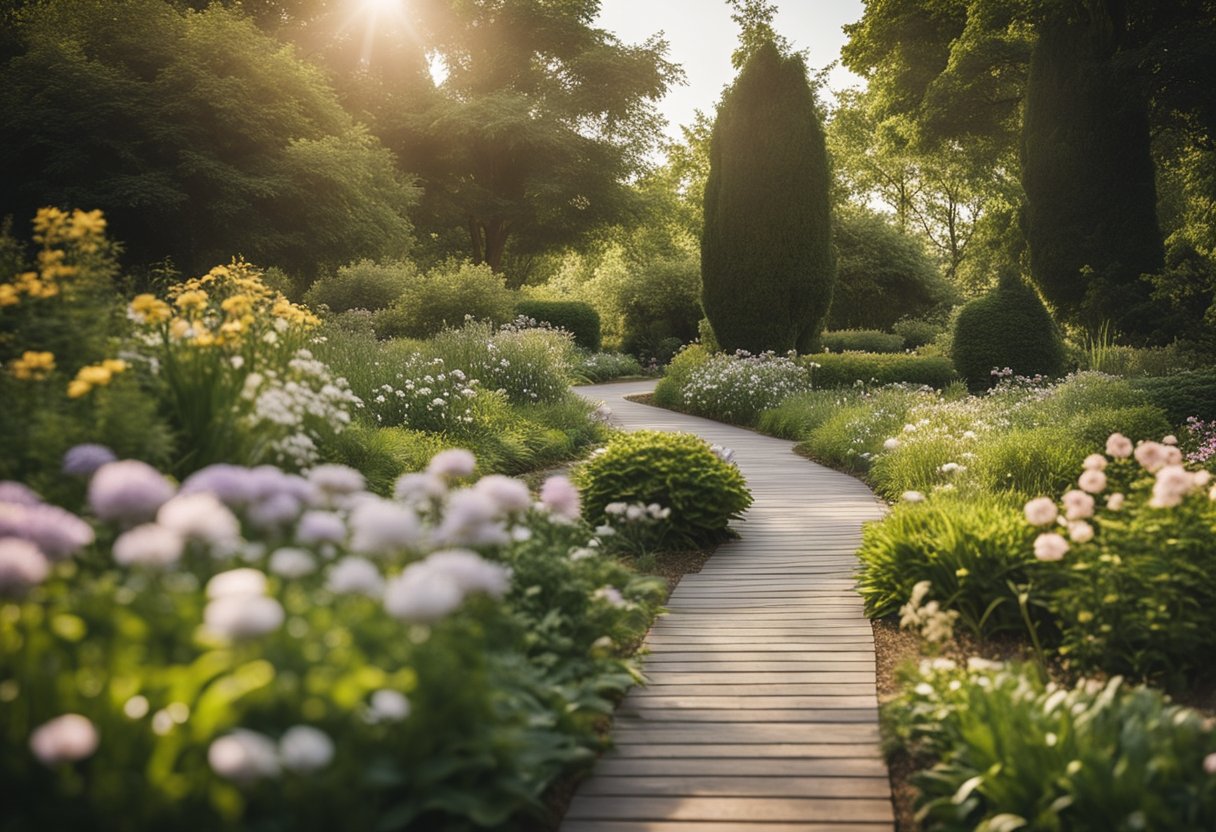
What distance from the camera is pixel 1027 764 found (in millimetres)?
2361

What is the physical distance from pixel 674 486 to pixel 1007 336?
32.6ft

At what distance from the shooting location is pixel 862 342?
76.1 ft

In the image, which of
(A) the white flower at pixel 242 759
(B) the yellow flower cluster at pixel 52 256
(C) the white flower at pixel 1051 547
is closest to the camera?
(A) the white flower at pixel 242 759

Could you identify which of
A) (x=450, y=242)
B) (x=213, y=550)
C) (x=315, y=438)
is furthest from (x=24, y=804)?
(x=450, y=242)

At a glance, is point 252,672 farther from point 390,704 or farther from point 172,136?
point 172,136

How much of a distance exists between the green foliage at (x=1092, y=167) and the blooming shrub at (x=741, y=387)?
20.8 ft

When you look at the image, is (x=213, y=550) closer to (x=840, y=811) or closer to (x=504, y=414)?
(x=840, y=811)

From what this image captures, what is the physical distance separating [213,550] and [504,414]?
7.29 m

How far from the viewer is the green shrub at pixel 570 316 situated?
920 inches

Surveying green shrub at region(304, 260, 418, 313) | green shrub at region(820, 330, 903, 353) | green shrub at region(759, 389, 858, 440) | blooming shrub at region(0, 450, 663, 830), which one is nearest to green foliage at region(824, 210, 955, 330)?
green shrub at region(820, 330, 903, 353)

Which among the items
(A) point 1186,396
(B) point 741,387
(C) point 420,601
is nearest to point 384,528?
(C) point 420,601

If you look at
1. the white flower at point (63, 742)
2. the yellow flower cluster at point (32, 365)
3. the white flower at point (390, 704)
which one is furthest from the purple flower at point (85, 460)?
the white flower at point (390, 704)

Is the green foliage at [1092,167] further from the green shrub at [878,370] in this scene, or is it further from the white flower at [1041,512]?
the white flower at [1041,512]

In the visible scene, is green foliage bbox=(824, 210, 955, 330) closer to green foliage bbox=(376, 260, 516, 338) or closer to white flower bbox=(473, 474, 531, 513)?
green foliage bbox=(376, 260, 516, 338)
